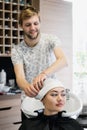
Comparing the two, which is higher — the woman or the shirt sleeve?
the shirt sleeve

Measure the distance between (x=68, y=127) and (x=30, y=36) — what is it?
59cm

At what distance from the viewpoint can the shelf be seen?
318 centimetres

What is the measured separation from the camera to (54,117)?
1461 mm

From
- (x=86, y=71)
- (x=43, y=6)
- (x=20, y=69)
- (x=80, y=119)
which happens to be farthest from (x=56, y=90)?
(x=86, y=71)

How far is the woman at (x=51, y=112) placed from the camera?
1.40m

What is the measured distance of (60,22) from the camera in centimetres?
350

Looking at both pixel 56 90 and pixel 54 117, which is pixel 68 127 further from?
pixel 56 90

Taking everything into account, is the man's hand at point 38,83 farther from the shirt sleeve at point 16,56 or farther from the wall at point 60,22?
the wall at point 60,22

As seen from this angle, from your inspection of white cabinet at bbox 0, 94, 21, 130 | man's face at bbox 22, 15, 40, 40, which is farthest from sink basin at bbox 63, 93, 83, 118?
white cabinet at bbox 0, 94, 21, 130

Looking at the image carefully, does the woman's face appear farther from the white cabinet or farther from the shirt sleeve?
the white cabinet

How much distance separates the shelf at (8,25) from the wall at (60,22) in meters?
0.19

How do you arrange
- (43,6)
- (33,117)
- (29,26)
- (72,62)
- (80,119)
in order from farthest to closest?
1. (72,62)
2. (43,6)
3. (80,119)
4. (29,26)
5. (33,117)

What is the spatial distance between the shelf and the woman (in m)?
1.78

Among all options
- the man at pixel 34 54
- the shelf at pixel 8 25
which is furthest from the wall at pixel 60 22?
the man at pixel 34 54
